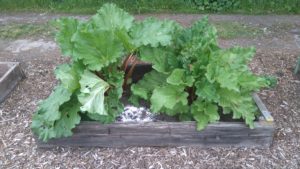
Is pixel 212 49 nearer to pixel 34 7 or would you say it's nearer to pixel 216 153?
pixel 216 153

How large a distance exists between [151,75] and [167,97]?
37cm

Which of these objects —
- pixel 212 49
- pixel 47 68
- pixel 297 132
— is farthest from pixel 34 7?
pixel 297 132

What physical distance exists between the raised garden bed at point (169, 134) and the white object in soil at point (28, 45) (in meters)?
2.42

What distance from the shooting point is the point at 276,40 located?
5.53 metres

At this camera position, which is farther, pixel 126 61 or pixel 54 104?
pixel 126 61

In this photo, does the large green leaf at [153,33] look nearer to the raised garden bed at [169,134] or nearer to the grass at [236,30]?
the raised garden bed at [169,134]

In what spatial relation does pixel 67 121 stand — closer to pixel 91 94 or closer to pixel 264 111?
pixel 91 94

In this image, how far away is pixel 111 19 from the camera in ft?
11.2

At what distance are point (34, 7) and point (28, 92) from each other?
10.3 feet

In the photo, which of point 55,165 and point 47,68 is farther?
point 47,68

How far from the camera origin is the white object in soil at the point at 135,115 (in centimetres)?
355

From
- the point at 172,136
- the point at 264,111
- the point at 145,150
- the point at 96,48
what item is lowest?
the point at 145,150

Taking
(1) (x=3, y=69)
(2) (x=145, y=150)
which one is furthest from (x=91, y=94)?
(1) (x=3, y=69)

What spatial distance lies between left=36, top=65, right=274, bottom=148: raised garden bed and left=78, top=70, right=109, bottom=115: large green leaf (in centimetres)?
32
